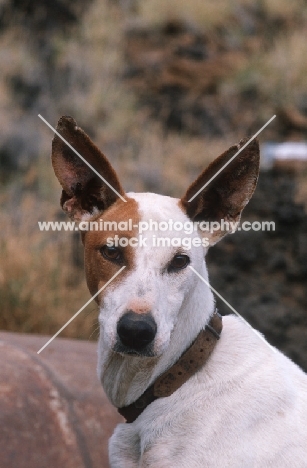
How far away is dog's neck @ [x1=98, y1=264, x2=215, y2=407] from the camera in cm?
329

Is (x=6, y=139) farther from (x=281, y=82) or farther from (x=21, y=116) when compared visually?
(x=281, y=82)

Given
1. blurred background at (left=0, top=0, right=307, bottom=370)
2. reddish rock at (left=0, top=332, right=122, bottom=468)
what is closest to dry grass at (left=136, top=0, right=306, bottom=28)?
blurred background at (left=0, top=0, right=307, bottom=370)

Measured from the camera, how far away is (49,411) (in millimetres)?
4180

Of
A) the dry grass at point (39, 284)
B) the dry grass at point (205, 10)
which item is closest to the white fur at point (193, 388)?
the dry grass at point (39, 284)

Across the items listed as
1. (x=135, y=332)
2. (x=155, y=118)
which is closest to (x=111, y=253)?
(x=135, y=332)

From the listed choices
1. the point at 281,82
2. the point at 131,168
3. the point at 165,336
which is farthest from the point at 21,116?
the point at 165,336

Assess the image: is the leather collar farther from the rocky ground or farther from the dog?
the rocky ground

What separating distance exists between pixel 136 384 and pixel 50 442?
39.5 inches

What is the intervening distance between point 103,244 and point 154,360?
596 millimetres

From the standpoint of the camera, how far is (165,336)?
2990mm

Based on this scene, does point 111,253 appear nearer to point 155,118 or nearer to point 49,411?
point 49,411

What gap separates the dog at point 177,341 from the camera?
9.86 feet

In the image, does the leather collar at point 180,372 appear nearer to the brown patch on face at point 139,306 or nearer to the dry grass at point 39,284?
the brown patch on face at point 139,306

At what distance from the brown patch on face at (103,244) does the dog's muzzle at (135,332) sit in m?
0.28
